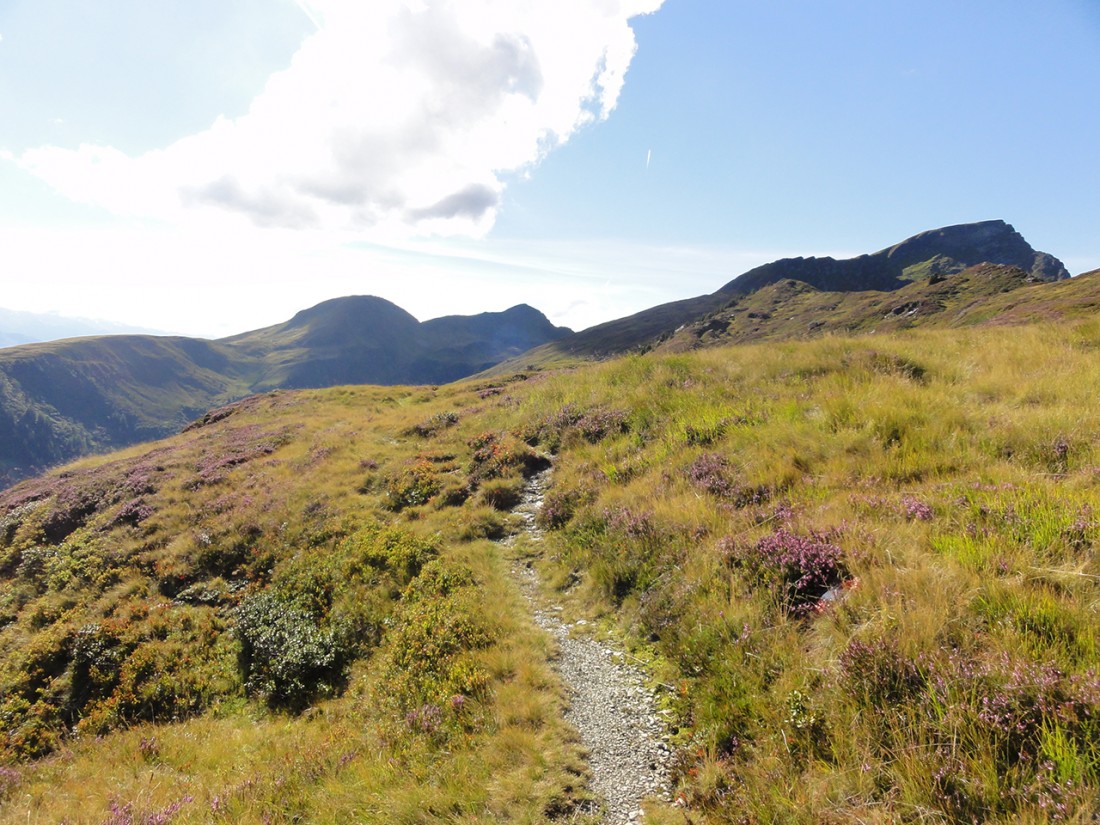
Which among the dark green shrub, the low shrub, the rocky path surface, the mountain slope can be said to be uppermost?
the mountain slope

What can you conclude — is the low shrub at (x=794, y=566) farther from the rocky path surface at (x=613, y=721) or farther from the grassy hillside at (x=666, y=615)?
the rocky path surface at (x=613, y=721)

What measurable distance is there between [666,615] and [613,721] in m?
1.75

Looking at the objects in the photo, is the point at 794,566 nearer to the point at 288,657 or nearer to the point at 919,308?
the point at 288,657

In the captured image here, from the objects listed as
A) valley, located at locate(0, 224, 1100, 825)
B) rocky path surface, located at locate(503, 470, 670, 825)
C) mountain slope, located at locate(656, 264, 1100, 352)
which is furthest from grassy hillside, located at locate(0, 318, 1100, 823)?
mountain slope, located at locate(656, 264, 1100, 352)

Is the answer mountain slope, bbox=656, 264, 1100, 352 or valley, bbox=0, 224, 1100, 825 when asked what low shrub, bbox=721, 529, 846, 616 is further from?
mountain slope, bbox=656, 264, 1100, 352

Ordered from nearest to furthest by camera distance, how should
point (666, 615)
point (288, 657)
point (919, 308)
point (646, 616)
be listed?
point (666, 615)
point (646, 616)
point (288, 657)
point (919, 308)

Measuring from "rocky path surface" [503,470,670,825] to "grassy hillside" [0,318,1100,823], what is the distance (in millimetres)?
260

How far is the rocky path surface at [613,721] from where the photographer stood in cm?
483

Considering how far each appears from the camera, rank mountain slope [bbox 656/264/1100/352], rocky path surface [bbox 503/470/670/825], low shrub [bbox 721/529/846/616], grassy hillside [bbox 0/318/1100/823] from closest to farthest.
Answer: grassy hillside [bbox 0/318/1100/823]
rocky path surface [bbox 503/470/670/825]
low shrub [bbox 721/529/846/616]
mountain slope [bbox 656/264/1100/352]

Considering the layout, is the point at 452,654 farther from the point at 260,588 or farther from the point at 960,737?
the point at 260,588

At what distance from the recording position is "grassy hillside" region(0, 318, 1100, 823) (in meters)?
4.11

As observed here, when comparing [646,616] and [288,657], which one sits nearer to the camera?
[646,616]

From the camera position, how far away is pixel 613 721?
579cm

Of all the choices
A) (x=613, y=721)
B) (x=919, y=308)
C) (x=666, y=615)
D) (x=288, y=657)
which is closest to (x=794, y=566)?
(x=666, y=615)
